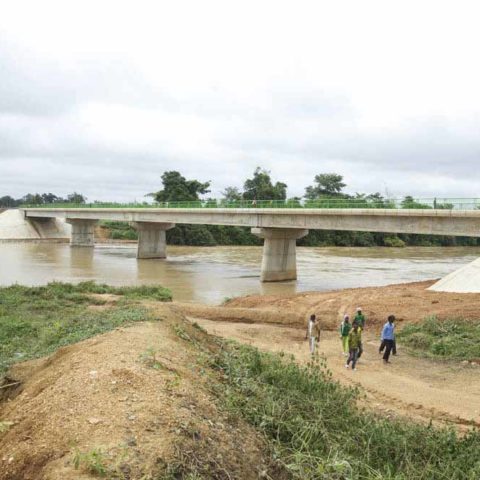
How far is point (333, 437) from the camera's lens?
737 cm

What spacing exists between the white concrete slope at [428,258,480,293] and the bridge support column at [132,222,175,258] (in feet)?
115

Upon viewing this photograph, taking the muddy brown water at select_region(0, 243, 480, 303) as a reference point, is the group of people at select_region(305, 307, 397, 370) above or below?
above

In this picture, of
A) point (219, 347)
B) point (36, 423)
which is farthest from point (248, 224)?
point (36, 423)

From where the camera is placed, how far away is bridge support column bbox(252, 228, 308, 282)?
128 feet

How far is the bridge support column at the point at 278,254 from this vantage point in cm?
3903

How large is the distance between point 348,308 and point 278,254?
17.3 m

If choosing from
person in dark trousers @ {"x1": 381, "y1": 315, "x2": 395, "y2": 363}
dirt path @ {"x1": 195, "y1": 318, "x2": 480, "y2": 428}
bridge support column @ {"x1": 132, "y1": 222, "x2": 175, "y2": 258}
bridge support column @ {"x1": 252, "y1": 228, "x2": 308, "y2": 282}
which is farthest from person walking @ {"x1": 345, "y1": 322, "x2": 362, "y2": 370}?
bridge support column @ {"x1": 132, "y1": 222, "x2": 175, "y2": 258}

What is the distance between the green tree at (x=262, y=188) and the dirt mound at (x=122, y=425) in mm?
86612

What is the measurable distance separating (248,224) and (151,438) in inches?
1473

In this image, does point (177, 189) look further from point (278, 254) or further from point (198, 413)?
point (198, 413)

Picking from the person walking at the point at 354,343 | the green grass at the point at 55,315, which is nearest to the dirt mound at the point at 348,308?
the green grass at the point at 55,315

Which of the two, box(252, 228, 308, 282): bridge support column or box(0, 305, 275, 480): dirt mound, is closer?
box(0, 305, 275, 480): dirt mound

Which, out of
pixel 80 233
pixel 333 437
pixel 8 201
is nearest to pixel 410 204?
pixel 333 437

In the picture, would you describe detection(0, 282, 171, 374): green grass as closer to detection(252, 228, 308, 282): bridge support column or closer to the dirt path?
the dirt path
